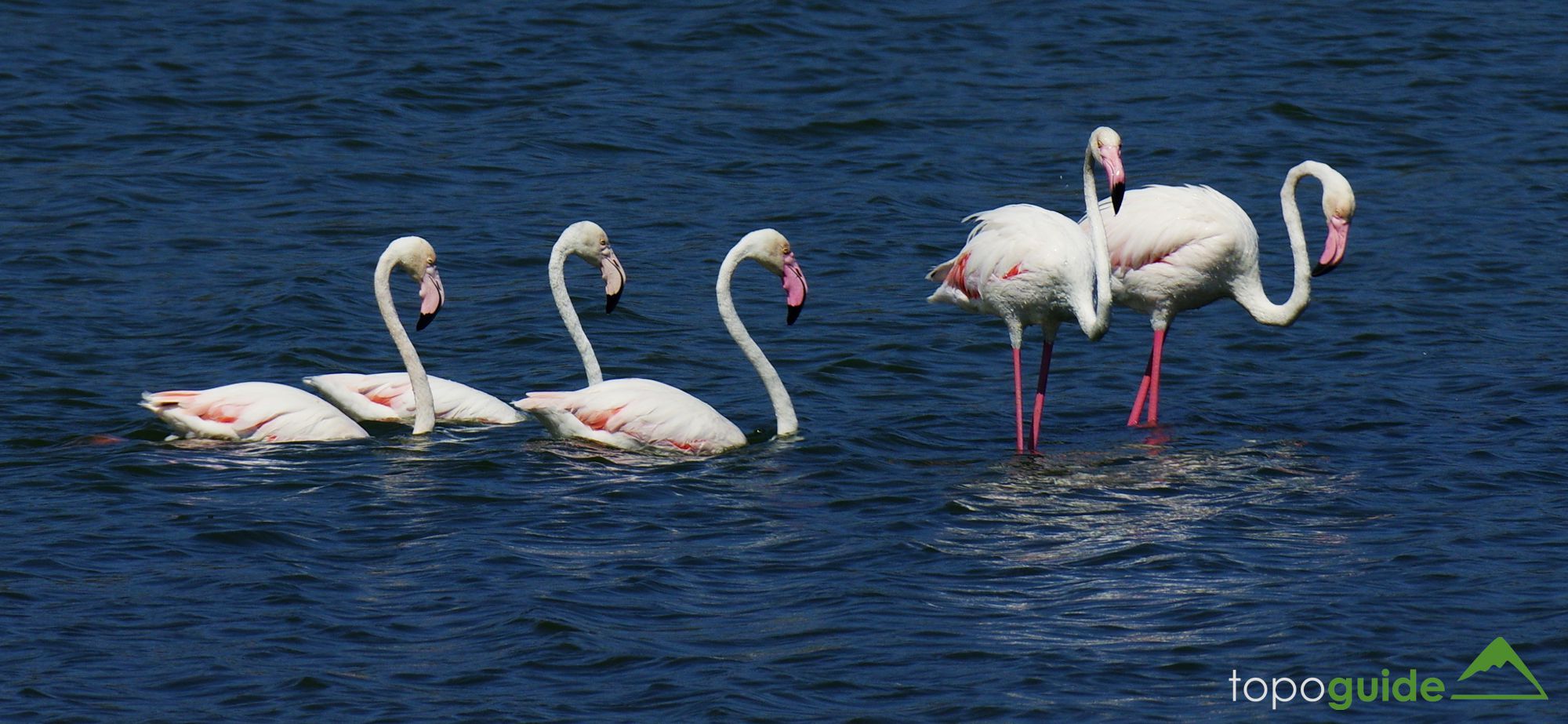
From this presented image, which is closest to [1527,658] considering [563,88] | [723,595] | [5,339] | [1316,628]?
[1316,628]

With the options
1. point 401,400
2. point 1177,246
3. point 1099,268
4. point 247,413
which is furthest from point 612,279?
point 1177,246

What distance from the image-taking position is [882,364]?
34.6 ft

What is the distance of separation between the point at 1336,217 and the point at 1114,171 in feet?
4.35

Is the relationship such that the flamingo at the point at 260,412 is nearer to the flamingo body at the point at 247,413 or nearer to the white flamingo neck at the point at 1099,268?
the flamingo body at the point at 247,413

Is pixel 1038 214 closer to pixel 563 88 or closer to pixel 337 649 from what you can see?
pixel 337 649

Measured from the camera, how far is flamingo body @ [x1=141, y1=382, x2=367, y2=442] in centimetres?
845

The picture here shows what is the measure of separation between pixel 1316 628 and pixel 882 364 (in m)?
4.36

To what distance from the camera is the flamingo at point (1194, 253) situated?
9.40m

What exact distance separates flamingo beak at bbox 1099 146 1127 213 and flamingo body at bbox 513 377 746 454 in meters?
1.99

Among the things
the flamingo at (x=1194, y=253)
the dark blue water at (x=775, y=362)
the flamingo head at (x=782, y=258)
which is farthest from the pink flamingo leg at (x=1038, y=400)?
the flamingo head at (x=782, y=258)

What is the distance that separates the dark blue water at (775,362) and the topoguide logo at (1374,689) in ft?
0.19

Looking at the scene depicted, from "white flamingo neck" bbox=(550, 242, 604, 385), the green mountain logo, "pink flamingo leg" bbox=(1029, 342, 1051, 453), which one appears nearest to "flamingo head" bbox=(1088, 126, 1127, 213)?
"pink flamingo leg" bbox=(1029, 342, 1051, 453)

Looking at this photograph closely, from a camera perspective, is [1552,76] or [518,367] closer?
[518,367]

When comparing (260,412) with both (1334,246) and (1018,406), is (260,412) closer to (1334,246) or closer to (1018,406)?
(1018,406)
